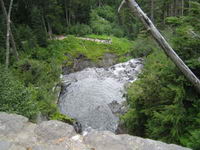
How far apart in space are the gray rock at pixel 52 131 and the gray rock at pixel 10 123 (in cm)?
20

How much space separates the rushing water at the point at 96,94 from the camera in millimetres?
9414

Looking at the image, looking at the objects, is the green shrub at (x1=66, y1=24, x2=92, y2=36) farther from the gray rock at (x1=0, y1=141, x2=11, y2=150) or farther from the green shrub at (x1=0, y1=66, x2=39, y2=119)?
the gray rock at (x1=0, y1=141, x2=11, y2=150)

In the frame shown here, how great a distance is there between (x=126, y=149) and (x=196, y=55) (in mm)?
3789

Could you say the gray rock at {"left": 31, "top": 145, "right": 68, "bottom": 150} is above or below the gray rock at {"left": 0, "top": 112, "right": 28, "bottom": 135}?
below

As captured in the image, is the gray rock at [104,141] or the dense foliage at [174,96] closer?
the gray rock at [104,141]

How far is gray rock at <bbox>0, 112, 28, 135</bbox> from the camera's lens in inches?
77.0

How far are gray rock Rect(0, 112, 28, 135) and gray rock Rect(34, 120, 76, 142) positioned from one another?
0.66 ft

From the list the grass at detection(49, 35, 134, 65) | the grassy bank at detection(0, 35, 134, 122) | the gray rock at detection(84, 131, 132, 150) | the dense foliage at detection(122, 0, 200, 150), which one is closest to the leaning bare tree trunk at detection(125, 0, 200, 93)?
the dense foliage at detection(122, 0, 200, 150)

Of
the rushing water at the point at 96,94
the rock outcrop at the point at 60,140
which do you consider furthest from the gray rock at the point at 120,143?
the rushing water at the point at 96,94

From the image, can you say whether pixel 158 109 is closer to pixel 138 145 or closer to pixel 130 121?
pixel 130 121

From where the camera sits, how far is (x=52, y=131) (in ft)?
6.39

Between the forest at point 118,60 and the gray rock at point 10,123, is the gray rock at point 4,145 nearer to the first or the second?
the gray rock at point 10,123

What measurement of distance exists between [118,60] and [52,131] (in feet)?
54.3

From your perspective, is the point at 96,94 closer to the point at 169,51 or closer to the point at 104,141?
the point at 169,51
